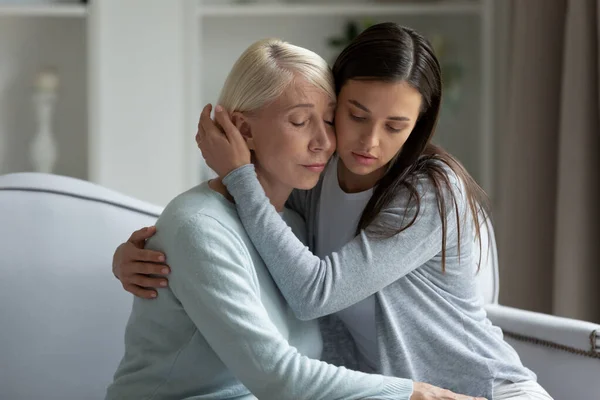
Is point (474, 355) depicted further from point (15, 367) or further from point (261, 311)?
point (15, 367)

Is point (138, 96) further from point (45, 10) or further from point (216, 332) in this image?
point (216, 332)

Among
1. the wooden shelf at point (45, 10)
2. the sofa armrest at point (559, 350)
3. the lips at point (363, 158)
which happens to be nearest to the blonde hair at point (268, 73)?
the lips at point (363, 158)

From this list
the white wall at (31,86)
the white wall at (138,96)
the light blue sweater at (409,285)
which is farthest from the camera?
the white wall at (31,86)

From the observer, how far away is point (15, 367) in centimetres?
→ 170

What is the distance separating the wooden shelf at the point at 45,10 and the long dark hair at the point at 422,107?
2.06 m

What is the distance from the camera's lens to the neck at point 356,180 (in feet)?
5.06

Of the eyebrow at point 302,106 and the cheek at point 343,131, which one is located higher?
the eyebrow at point 302,106

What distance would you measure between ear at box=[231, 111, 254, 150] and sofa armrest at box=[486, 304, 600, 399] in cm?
81

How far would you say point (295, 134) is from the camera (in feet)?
4.52

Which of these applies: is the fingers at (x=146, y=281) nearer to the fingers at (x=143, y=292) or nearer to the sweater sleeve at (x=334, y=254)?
the fingers at (x=143, y=292)

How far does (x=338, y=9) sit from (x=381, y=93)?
1.98 metres

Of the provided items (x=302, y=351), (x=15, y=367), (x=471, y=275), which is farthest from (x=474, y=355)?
(x=15, y=367)

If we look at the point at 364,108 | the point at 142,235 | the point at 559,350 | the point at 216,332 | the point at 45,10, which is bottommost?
the point at 559,350

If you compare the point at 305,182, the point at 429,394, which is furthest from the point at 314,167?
the point at 429,394
